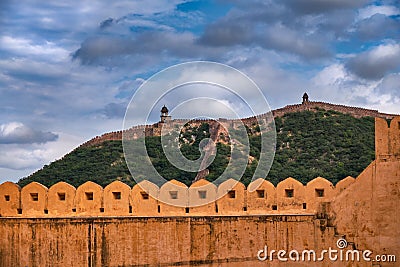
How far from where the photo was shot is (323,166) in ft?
98.1

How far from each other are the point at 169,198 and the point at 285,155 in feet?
54.0

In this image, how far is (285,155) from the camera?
104 feet

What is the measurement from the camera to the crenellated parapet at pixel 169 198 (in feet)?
50.5

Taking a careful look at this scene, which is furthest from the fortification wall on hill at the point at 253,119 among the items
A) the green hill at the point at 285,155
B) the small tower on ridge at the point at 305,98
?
the green hill at the point at 285,155

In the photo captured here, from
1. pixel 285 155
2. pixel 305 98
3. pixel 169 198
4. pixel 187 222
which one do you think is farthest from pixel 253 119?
pixel 187 222

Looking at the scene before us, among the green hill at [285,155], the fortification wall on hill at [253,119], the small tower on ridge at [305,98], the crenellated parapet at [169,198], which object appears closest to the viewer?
the crenellated parapet at [169,198]

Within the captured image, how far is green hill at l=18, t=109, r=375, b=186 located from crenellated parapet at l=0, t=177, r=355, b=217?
955 centimetres

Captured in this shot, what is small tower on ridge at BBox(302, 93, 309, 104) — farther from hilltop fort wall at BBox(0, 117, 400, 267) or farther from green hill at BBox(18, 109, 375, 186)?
hilltop fort wall at BBox(0, 117, 400, 267)

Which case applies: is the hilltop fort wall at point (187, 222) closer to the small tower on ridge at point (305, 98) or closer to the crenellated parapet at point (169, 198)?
the crenellated parapet at point (169, 198)

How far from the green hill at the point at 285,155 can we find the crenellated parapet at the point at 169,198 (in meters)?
9.55

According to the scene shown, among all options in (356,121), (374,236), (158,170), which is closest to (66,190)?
(374,236)

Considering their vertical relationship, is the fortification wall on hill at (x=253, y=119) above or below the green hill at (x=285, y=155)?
above

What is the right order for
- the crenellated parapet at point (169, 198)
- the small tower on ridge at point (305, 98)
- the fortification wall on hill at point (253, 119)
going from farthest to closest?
the small tower on ridge at point (305, 98)
the fortification wall on hill at point (253, 119)
the crenellated parapet at point (169, 198)

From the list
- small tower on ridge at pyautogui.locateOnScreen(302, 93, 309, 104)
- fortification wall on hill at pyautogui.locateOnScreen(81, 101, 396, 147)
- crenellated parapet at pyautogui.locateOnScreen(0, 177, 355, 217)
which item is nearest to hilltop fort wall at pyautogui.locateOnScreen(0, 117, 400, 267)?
crenellated parapet at pyautogui.locateOnScreen(0, 177, 355, 217)
